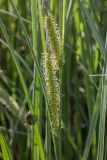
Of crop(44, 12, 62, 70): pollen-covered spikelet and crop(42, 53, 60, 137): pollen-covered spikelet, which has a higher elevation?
crop(44, 12, 62, 70): pollen-covered spikelet

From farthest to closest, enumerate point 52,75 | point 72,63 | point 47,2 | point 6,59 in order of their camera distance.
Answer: point 6,59 → point 72,63 → point 47,2 → point 52,75

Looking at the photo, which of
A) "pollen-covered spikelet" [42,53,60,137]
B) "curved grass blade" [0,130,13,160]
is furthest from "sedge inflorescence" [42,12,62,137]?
"curved grass blade" [0,130,13,160]

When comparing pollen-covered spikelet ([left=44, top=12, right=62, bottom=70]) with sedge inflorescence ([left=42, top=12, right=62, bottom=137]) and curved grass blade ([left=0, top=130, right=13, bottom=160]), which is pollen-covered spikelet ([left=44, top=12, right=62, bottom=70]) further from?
curved grass blade ([left=0, top=130, right=13, bottom=160])

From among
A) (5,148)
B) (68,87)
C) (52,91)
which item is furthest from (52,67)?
(68,87)

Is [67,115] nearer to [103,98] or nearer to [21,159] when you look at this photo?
[21,159]

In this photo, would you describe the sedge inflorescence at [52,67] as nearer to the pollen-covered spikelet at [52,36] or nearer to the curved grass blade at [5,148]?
the pollen-covered spikelet at [52,36]

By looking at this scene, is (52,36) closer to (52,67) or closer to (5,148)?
(52,67)

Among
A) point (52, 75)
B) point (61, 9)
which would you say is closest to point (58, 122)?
point (52, 75)
